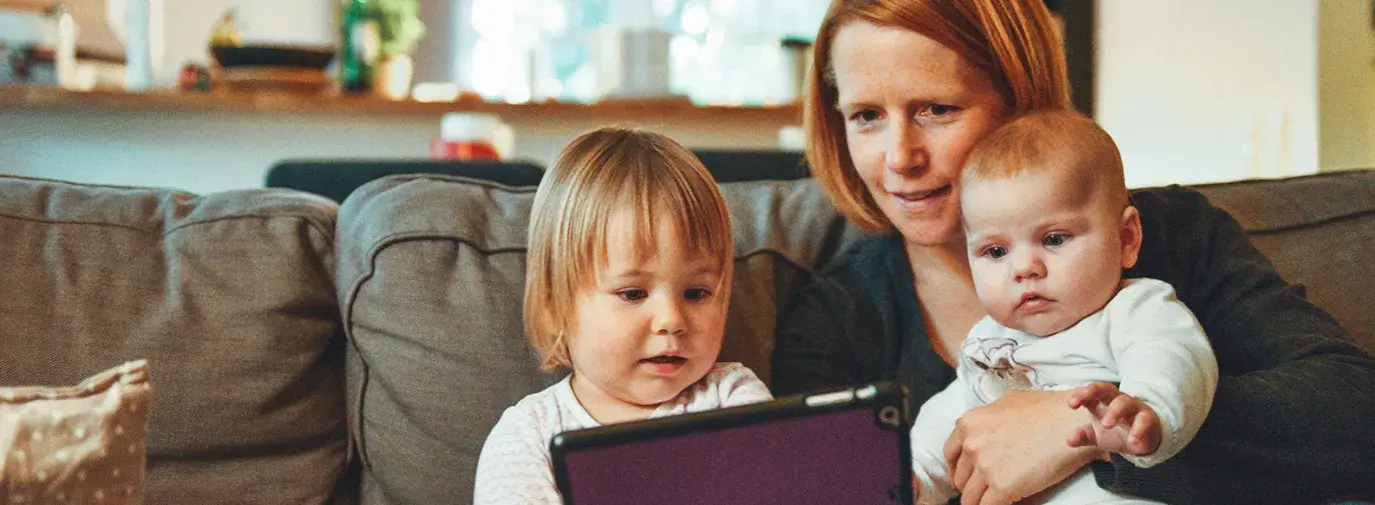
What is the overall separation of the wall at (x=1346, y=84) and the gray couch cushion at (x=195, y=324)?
265 centimetres

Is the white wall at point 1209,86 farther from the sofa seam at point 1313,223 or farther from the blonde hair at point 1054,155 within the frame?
the blonde hair at point 1054,155

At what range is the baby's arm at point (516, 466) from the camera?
44.6 inches

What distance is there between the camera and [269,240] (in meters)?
1.36

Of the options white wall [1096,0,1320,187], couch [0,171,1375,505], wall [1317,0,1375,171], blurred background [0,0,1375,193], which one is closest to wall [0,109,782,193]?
blurred background [0,0,1375,193]

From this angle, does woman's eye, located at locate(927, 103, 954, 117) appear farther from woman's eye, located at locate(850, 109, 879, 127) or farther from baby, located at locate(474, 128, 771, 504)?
baby, located at locate(474, 128, 771, 504)

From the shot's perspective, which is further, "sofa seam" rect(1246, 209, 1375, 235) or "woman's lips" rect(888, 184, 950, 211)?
"sofa seam" rect(1246, 209, 1375, 235)

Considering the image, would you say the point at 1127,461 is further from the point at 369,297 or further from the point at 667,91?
the point at 667,91

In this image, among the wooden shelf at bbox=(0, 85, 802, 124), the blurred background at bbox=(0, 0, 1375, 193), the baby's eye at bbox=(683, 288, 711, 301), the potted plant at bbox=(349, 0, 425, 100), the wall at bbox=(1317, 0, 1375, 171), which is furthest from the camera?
the potted plant at bbox=(349, 0, 425, 100)

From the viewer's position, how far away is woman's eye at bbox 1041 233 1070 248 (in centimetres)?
115

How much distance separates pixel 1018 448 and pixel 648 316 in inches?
15.1

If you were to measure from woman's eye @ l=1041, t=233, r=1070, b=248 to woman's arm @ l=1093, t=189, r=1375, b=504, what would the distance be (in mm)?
202

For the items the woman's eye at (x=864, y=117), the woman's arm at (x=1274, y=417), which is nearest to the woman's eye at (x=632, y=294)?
the woman's eye at (x=864, y=117)

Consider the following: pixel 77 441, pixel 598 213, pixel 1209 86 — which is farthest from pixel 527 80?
pixel 77 441

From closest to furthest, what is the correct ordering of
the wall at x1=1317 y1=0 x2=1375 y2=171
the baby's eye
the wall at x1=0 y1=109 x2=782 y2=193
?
the baby's eye → the wall at x1=1317 y1=0 x2=1375 y2=171 → the wall at x1=0 y1=109 x2=782 y2=193
